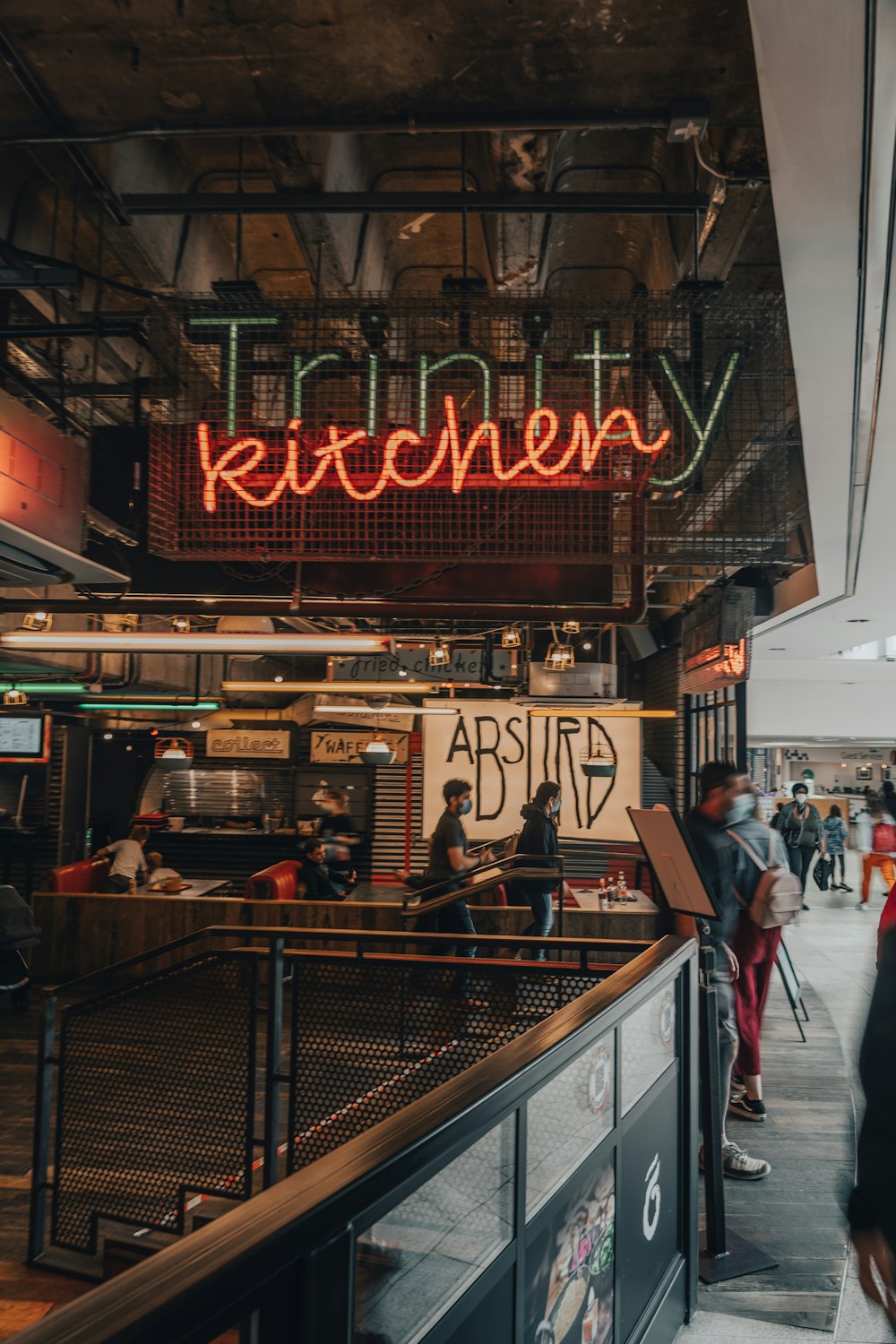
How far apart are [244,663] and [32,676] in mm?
5350

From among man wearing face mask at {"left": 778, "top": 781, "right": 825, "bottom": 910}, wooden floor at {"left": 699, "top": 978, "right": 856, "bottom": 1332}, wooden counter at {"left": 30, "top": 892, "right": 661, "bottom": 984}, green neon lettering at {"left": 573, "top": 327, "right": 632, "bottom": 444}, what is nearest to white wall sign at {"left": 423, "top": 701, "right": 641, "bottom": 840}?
man wearing face mask at {"left": 778, "top": 781, "right": 825, "bottom": 910}

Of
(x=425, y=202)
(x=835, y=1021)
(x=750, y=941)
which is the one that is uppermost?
(x=425, y=202)

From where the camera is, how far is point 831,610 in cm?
848

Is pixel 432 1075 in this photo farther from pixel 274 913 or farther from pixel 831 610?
pixel 831 610

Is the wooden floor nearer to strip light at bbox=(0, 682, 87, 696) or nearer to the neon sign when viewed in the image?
the neon sign

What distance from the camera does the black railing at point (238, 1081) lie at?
400 centimetres

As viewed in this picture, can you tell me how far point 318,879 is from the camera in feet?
30.7

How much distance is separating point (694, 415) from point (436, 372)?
2.94ft

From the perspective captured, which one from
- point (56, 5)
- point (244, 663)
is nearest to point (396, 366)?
point (56, 5)

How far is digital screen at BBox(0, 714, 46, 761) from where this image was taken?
10398mm

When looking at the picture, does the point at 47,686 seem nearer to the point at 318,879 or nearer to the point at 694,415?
the point at 318,879

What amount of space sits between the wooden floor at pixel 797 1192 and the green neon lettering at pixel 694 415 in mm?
2148

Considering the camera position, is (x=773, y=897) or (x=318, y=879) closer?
(x=773, y=897)

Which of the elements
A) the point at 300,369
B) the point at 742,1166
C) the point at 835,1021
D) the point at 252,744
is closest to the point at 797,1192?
the point at 742,1166
